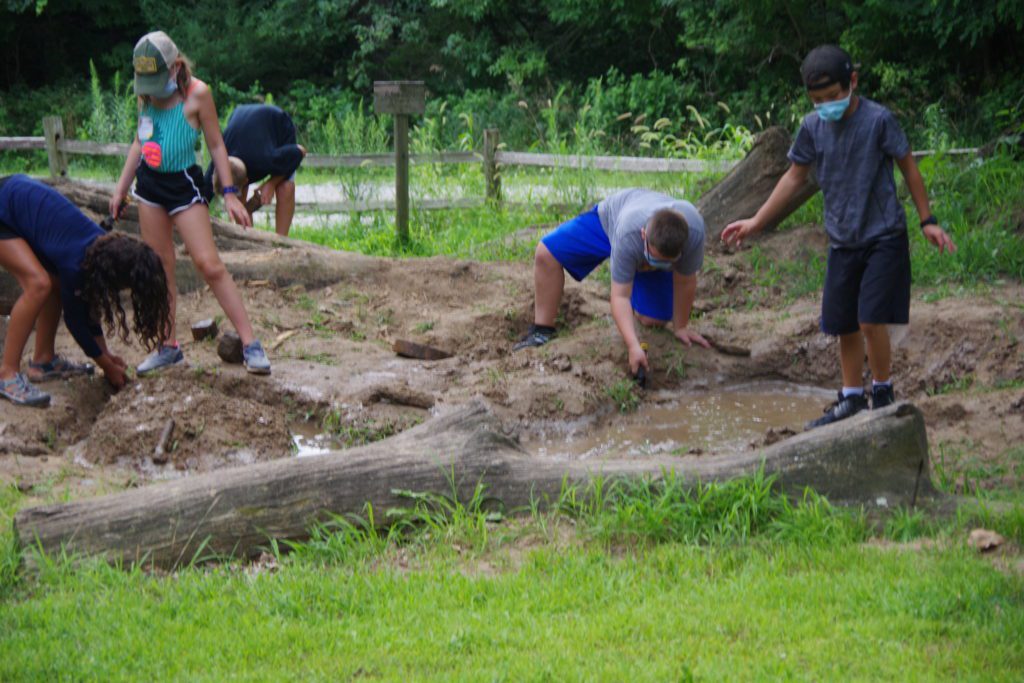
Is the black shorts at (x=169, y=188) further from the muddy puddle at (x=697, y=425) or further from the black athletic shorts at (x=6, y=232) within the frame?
the muddy puddle at (x=697, y=425)

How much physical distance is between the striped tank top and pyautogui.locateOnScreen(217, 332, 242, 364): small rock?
3.53ft

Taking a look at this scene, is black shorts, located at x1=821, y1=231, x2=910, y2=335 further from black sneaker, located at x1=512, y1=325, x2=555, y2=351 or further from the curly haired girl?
the curly haired girl

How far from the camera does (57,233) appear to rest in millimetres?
6309

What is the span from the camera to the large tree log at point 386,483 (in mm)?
4363

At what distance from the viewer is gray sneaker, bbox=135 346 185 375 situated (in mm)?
6871

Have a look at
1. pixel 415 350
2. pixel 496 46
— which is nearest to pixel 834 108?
pixel 415 350

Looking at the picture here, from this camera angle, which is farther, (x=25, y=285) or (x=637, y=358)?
(x=637, y=358)

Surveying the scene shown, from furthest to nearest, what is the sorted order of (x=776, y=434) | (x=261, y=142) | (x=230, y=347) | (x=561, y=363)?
1. (x=261, y=142)
2. (x=561, y=363)
3. (x=230, y=347)
4. (x=776, y=434)

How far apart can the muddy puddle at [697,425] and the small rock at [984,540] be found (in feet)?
5.73

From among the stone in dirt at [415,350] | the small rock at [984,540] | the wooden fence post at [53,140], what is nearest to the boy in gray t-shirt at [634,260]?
the stone in dirt at [415,350]

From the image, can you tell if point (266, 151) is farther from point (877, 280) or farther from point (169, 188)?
point (877, 280)

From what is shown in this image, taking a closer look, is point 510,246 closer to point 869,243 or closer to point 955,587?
point 869,243

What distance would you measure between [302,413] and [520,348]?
5.54 ft

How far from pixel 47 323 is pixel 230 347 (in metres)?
1.08
